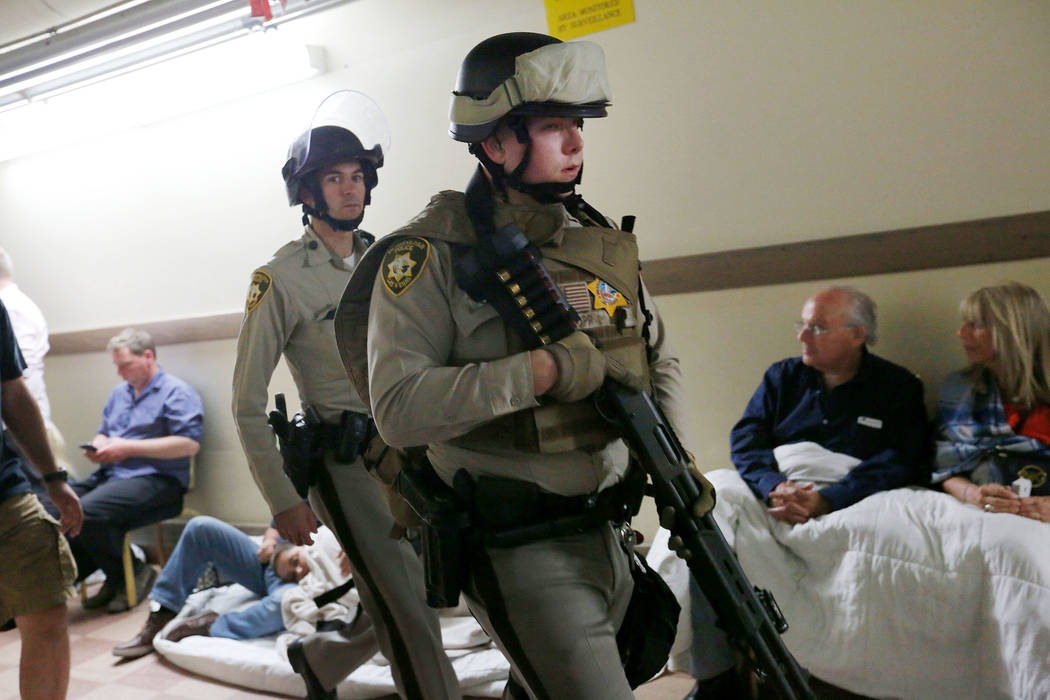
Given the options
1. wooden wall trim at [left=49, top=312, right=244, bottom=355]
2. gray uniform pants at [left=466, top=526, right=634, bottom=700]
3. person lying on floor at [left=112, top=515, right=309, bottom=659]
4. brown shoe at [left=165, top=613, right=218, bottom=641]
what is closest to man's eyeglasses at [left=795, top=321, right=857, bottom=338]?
gray uniform pants at [left=466, top=526, right=634, bottom=700]

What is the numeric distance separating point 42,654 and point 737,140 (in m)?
2.67

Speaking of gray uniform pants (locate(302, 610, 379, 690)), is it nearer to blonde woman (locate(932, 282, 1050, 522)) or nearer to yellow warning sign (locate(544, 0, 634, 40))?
blonde woman (locate(932, 282, 1050, 522))

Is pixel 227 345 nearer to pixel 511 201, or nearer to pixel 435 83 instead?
pixel 435 83

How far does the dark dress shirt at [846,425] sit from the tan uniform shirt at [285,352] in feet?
4.41

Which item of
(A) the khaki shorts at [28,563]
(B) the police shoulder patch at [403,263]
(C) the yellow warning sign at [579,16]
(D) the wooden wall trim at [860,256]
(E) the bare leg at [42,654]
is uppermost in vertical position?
(C) the yellow warning sign at [579,16]

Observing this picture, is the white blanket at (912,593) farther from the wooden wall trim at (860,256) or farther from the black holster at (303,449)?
the black holster at (303,449)

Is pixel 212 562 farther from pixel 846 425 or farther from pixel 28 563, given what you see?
pixel 846 425

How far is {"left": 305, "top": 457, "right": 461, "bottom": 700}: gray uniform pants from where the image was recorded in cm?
203

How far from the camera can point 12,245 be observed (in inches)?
205

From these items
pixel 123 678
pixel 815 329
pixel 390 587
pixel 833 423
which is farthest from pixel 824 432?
pixel 123 678

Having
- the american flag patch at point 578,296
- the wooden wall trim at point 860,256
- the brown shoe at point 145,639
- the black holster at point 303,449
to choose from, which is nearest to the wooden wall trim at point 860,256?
the wooden wall trim at point 860,256

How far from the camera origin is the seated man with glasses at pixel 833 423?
100 inches

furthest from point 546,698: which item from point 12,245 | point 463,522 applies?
point 12,245

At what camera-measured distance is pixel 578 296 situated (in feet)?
4.53
